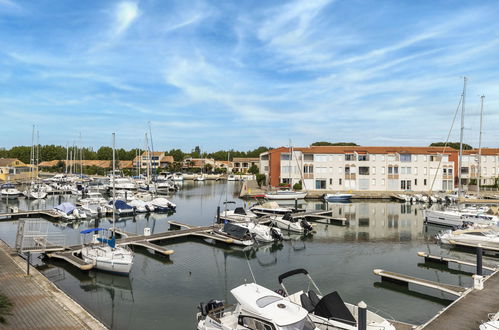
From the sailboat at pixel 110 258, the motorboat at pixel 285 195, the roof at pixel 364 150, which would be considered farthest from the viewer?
the roof at pixel 364 150

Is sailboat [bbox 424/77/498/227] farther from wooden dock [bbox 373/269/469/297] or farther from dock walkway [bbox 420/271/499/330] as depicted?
dock walkway [bbox 420/271/499/330]

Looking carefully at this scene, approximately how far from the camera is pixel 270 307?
1435 centimetres

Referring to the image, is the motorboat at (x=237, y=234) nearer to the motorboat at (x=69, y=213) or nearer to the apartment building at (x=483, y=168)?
the motorboat at (x=69, y=213)

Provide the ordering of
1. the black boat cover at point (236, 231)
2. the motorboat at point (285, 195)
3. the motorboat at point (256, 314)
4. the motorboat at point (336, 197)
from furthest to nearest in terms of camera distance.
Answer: the motorboat at point (285, 195), the motorboat at point (336, 197), the black boat cover at point (236, 231), the motorboat at point (256, 314)

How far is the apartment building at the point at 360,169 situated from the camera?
80688 millimetres

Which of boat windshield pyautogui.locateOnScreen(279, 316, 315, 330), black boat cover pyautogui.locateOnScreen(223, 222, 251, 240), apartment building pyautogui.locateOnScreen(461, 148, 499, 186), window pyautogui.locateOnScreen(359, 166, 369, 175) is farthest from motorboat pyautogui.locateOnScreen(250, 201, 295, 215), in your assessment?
apartment building pyautogui.locateOnScreen(461, 148, 499, 186)

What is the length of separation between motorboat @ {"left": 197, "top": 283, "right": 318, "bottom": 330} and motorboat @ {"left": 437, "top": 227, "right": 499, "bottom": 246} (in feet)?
85.0

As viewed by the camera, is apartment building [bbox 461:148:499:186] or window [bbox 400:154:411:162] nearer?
window [bbox 400:154:411:162]

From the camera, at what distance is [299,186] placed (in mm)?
79125

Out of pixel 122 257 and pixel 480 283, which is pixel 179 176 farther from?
pixel 480 283

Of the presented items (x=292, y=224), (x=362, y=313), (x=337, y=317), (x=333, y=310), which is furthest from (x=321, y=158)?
(x=362, y=313)

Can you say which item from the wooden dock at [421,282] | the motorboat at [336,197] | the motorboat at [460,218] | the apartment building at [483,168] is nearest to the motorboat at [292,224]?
the wooden dock at [421,282]

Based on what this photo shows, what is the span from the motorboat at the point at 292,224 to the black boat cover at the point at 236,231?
653 centimetres

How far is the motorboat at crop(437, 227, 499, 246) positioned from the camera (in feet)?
108
